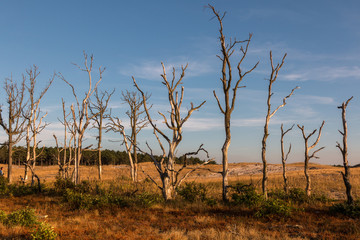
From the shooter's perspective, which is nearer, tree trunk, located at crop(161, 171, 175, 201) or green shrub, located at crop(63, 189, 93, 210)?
green shrub, located at crop(63, 189, 93, 210)

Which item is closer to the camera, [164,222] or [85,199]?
[164,222]

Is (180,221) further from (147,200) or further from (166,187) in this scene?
(166,187)

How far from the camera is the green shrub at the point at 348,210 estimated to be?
35.9 feet

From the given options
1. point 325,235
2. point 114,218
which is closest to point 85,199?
point 114,218

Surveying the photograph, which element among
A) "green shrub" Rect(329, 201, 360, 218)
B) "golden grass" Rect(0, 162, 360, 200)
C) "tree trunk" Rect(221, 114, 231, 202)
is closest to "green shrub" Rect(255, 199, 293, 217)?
"golden grass" Rect(0, 162, 360, 200)

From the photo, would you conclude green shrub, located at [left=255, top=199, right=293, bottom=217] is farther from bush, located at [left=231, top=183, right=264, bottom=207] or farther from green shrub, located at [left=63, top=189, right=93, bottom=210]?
green shrub, located at [left=63, top=189, right=93, bottom=210]

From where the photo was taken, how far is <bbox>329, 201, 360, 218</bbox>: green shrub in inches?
431

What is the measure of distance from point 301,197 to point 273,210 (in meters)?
4.13

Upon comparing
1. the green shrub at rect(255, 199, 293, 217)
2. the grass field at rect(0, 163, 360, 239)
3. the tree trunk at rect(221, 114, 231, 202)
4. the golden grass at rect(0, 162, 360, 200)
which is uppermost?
the tree trunk at rect(221, 114, 231, 202)

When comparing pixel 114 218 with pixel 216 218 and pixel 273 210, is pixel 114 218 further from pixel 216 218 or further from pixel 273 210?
pixel 273 210

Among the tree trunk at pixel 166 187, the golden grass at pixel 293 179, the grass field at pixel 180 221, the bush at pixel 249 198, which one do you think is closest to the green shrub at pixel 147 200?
the grass field at pixel 180 221

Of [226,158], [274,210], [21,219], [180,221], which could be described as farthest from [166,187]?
[21,219]

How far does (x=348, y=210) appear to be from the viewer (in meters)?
11.2

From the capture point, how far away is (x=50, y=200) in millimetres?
16047
